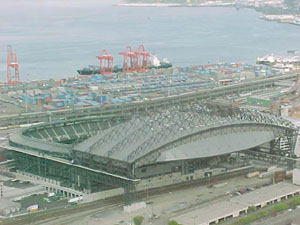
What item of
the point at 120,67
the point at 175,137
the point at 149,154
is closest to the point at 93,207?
the point at 149,154

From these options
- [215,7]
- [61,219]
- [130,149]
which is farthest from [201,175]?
[215,7]

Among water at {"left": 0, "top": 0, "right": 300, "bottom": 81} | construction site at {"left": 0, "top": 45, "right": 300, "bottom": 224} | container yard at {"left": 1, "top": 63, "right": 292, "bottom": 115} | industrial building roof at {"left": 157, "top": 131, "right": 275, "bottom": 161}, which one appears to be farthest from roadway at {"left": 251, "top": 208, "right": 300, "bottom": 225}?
water at {"left": 0, "top": 0, "right": 300, "bottom": 81}

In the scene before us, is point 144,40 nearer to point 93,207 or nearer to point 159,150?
point 159,150

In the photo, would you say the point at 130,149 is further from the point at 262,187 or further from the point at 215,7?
the point at 215,7

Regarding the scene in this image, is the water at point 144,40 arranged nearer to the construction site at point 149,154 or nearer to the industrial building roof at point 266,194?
the construction site at point 149,154

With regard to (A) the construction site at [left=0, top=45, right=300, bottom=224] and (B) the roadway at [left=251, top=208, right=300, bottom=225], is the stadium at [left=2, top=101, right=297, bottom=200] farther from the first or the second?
(B) the roadway at [left=251, top=208, right=300, bottom=225]

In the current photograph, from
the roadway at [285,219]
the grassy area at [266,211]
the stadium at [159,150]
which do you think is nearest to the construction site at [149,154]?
the stadium at [159,150]
